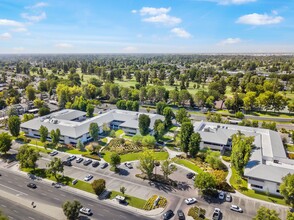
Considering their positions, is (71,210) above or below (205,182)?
below

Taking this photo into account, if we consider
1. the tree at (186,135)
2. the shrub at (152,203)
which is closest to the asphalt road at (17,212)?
the shrub at (152,203)

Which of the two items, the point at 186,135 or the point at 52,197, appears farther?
the point at 186,135

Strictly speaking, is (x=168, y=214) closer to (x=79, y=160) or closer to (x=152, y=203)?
(x=152, y=203)

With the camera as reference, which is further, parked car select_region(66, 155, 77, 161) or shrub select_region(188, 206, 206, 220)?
parked car select_region(66, 155, 77, 161)

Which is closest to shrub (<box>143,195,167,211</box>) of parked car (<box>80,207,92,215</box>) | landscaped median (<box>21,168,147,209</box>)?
landscaped median (<box>21,168,147,209</box>)

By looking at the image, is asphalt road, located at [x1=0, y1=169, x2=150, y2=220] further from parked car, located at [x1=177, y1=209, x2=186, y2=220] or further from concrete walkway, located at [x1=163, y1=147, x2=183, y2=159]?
concrete walkway, located at [x1=163, y1=147, x2=183, y2=159]

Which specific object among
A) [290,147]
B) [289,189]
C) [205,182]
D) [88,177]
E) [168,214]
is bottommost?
[168,214]

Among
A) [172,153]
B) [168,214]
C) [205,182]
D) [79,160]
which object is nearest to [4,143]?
[79,160]

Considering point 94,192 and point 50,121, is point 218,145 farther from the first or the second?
point 50,121
